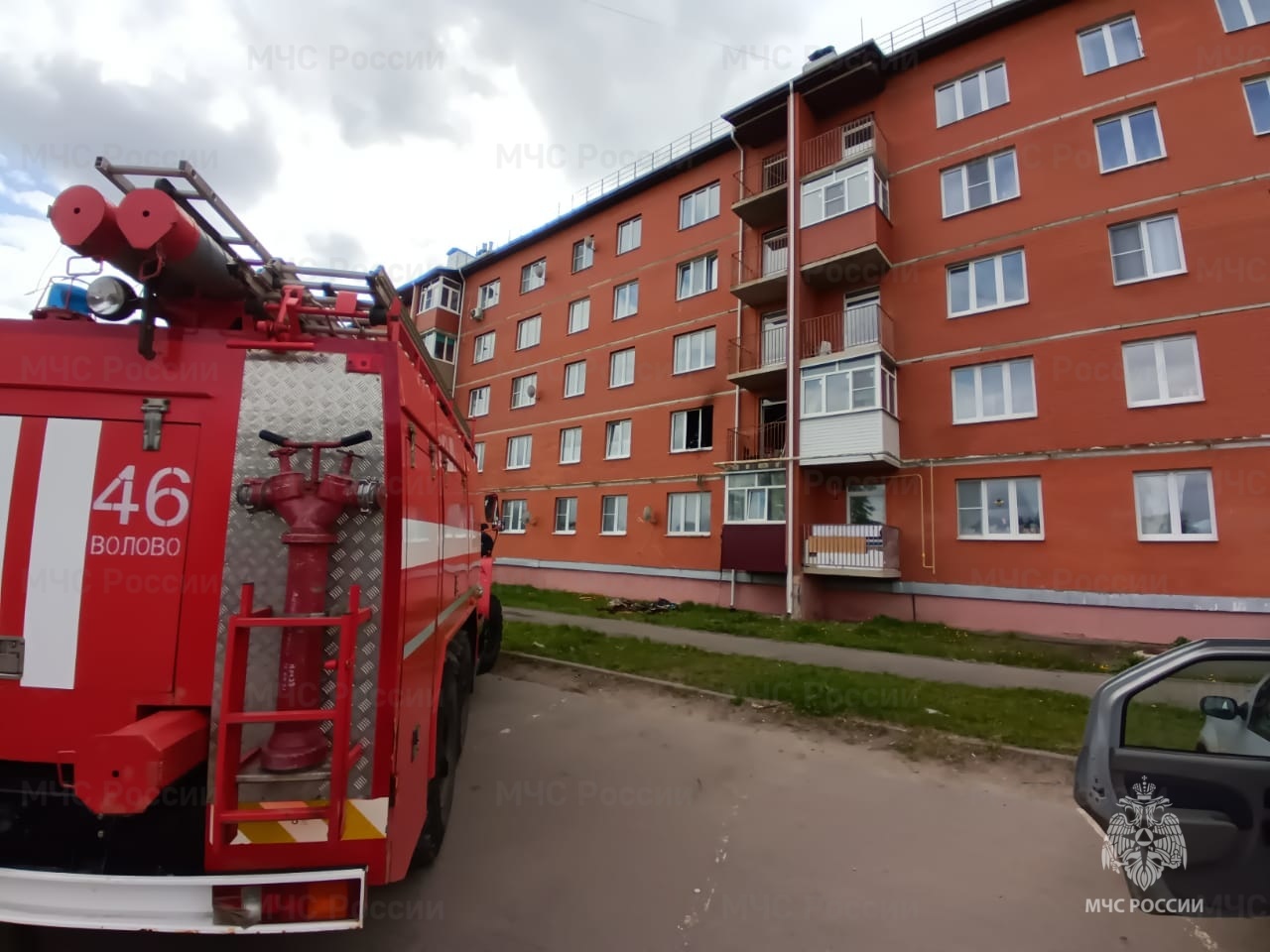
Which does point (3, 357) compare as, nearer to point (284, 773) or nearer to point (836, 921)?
point (284, 773)

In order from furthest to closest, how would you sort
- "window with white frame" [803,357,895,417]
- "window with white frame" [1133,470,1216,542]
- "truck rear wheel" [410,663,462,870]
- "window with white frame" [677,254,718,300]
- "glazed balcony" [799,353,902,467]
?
"window with white frame" [677,254,718,300] → "window with white frame" [803,357,895,417] → "glazed balcony" [799,353,902,467] → "window with white frame" [1133,470,1216,542] → "truck rear wheel" [410,663,462,870]

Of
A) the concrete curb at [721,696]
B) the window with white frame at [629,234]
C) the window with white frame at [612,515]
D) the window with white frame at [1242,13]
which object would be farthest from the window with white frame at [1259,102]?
the window with white frame at [612,515]

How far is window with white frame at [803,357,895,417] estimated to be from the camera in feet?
51.8

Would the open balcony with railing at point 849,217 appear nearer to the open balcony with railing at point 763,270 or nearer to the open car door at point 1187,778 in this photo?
the open balcony with railing at point 763,270

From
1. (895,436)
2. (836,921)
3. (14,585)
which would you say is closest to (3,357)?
(14,585)

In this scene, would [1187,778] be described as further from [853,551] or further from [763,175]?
[763,175]

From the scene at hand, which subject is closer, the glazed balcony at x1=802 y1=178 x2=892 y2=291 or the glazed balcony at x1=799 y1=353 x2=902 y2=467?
the glazed balcony at x1=799 y1=353 x2=902 y2=467

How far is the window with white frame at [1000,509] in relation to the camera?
46.6 feet

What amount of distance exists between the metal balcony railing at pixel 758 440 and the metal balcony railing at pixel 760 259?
477 cm

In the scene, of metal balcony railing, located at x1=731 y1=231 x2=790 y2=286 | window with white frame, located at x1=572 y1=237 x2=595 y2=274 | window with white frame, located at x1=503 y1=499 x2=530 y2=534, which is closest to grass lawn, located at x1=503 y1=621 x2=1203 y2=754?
metal balcony railing, located at x1=731 y1=231 x2=790 y2=286

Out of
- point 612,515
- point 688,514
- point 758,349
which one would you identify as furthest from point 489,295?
point 688,514

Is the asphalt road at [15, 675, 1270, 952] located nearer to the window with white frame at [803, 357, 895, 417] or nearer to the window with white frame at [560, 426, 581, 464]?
the window with white frame at [803, 357, 895, 417]

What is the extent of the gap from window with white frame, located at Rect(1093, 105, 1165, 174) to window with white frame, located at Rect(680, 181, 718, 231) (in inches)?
431

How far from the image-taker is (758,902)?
11.0ft
